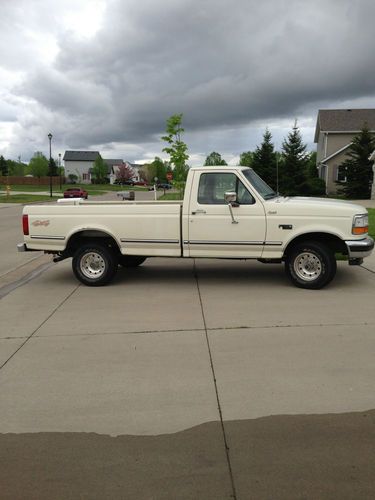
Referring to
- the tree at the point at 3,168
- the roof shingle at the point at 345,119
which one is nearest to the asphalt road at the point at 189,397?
the roof shingle at the point at 345,119

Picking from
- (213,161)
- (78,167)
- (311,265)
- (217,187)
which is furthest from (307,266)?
(78,167)

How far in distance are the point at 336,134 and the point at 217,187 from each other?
120 feet

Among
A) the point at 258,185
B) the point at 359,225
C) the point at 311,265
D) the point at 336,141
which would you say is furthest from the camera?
the point at 336,141

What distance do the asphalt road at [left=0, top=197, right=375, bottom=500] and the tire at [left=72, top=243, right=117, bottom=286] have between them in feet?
2.84

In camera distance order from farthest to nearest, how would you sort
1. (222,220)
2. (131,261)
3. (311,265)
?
(131,261)
(222,220)
(311,265)

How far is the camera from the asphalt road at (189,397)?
275cm

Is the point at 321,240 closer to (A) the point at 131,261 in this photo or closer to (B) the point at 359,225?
(B) the point at 359,225

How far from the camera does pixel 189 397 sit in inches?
147

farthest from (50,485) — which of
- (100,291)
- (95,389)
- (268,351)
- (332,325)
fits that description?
(100,291)

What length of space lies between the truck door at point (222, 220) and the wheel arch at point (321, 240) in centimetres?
46

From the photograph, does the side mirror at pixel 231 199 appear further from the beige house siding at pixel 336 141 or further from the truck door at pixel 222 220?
the beige house siding at pixel 336 141

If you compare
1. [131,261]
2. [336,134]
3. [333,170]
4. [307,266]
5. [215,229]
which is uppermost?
[336,134]

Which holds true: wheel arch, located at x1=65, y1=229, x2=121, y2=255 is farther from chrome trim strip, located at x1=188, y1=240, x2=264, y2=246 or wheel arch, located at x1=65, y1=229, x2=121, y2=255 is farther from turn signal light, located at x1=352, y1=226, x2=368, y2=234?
turn signal light, located at x1=352, y1=226, x2=368, y2=234

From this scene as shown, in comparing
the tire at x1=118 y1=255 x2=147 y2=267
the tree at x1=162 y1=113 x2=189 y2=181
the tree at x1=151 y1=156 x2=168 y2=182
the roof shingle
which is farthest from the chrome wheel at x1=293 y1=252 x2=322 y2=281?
the tree at x1=151 y1=156 x2=168 y2=182
